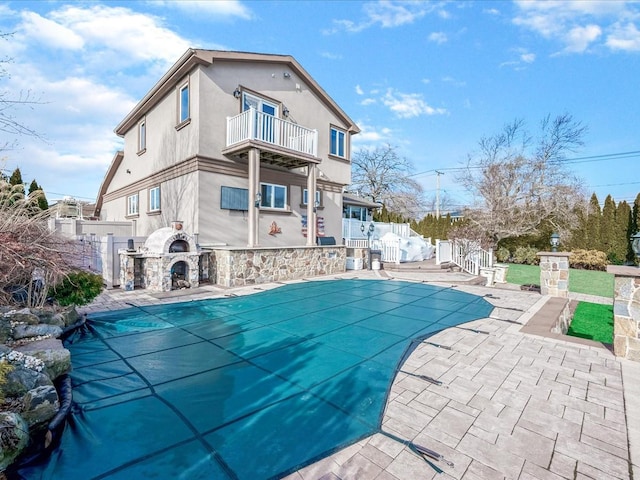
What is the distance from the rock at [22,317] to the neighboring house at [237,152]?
6.28m

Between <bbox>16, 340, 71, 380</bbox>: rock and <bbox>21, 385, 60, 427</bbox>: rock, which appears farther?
<bbox>16, 340, 71, 380</bbox>: rock

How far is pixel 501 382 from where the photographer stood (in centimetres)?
344

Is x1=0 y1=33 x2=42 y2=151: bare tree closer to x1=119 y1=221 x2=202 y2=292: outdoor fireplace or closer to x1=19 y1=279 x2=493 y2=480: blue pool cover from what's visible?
x1=19 y1=279 x2=493 y2=480: blue pool cover

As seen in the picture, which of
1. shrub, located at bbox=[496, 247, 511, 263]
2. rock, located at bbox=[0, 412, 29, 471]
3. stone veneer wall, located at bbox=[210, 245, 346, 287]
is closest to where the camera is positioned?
rock, located at bbox=[0, 412, 29, 471]

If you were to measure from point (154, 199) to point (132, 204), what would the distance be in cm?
313

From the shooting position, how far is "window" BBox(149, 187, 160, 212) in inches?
507

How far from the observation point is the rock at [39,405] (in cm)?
234

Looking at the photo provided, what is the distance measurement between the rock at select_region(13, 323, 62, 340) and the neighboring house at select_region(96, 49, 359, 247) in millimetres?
6352

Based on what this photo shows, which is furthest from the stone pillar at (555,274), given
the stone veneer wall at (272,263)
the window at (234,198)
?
the window at (234,198)

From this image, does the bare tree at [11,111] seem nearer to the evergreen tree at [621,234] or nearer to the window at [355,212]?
the window at [355,212]

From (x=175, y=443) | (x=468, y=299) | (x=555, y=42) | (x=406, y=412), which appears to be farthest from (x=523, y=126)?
(x=175, y=443)

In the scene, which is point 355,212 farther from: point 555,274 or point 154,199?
point 555,274

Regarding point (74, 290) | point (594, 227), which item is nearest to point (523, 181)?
point (594, 227)

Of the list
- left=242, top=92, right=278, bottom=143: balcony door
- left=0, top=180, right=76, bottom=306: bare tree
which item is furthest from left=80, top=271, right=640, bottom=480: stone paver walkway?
left=242, top=92, right=278, bottom=143: balcony door
